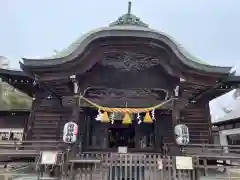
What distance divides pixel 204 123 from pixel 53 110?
7.69 meters

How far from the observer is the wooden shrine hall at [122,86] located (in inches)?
309

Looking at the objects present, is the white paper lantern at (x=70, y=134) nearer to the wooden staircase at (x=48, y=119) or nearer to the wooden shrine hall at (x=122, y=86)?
the wooden shrine hall at (x=122, y=86)

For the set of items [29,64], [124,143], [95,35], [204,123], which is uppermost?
[95,35]

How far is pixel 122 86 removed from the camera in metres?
8.93

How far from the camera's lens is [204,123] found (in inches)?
437

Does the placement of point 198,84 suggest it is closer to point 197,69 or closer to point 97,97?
point 197,69

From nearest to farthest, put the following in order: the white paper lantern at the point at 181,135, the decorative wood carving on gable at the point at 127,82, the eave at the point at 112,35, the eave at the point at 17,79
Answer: the eave at the point at 112,35
the white paper lantern at the point at 181,135
the decorative wood carving on gable at the point at 127,82
the eave at the point at 17,79

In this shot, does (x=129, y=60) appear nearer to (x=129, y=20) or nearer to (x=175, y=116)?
(x=175, y=116)

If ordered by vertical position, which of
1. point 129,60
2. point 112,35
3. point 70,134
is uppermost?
point 112,35

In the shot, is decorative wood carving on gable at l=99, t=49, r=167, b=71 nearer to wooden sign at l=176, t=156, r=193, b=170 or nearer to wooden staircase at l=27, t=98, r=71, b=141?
wooden sign at l=176, t=156, r=193, b=170

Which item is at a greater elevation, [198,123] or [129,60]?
[129,60]

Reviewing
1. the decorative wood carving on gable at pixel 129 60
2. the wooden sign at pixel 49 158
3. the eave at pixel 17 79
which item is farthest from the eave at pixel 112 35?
the wooden sign at pixel 49 158

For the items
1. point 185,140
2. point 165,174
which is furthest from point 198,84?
point 165,174

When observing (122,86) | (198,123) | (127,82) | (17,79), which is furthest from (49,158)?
(198,123)
